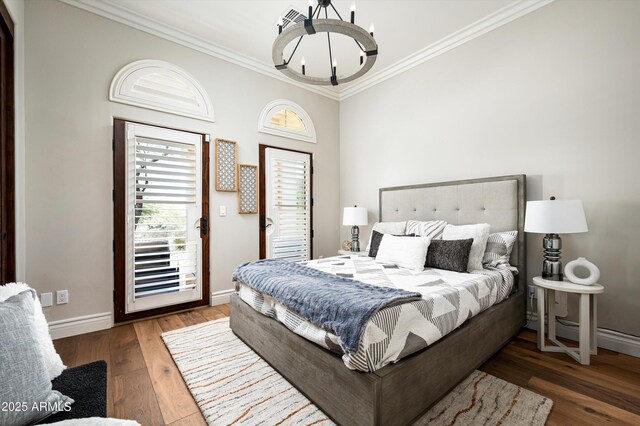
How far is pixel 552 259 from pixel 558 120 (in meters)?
1.27

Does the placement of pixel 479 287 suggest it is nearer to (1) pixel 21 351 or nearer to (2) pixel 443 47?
(1) pixel 21 351

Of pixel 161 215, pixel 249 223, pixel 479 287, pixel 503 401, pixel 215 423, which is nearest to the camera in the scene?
pixel 215 423

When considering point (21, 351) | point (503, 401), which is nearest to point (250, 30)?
point (21, 351)

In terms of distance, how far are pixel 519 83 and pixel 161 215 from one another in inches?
155

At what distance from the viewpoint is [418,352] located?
4.93 feet

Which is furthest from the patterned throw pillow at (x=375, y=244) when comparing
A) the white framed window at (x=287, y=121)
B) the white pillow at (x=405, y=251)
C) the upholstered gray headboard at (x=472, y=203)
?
the white framed window at (x=287, y=121)

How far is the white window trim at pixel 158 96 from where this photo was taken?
2.83 meters

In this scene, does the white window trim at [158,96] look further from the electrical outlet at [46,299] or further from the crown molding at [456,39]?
the crown molding at [456,39]

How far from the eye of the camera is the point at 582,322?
2070 millimetres

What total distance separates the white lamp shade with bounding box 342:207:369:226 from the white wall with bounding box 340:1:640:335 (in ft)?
2.81

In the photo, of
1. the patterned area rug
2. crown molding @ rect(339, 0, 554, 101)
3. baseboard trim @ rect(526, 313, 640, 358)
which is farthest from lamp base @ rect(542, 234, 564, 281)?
crown molding @ rect(339, 0, 554, 101)

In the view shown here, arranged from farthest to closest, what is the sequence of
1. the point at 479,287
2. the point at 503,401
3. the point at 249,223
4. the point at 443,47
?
the point at 249,223 < the point at 443,47 < the point at 479,287 < the point at 503,401

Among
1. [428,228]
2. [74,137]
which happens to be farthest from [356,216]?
[74,137]

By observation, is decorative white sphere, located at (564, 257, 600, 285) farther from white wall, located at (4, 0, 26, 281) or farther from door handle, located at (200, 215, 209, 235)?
white wall, located at (4, 0, 26, 281)
